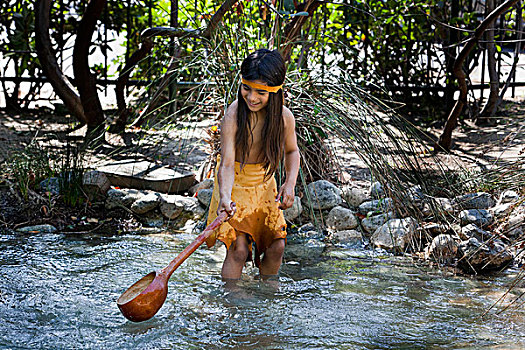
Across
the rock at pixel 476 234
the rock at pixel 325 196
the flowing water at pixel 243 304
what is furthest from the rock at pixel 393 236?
the rock at pixel 325 196

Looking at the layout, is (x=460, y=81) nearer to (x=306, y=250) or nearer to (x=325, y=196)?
(x=325, y=196)

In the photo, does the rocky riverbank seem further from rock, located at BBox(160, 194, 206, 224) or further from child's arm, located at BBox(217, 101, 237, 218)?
child's arm, located at BBox(217, 101, 237, 218)

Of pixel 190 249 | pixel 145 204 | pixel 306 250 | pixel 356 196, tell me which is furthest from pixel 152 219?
pixel 190 249

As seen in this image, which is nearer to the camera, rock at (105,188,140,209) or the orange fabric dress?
the orange fabric dress

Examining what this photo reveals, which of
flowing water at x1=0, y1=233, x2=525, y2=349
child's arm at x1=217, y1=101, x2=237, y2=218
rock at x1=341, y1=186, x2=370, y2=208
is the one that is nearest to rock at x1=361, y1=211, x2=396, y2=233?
rock at x1=341, y1=186, x2=370, y2=208

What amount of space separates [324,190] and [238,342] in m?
1.99

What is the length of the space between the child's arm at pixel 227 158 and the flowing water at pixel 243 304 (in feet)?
1.79

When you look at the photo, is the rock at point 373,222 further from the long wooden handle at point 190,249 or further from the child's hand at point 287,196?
the long wooden handle at point 190,249

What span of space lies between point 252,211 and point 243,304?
0.46 m

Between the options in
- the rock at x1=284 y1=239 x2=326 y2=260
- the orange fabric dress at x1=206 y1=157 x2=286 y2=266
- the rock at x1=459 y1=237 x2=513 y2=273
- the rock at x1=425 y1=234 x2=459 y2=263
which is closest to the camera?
the orange fabric dress at x1=206 y1=157 x2=286 y2=266

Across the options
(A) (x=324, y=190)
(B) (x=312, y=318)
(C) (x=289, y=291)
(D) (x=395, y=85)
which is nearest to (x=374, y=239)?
(A) (x=324, y=190)

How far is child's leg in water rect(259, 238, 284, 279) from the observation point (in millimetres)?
3098

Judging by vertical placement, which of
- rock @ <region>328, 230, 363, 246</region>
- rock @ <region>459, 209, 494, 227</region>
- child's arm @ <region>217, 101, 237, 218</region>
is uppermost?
child's arm @ <region>217, 101, 237, 218</region>

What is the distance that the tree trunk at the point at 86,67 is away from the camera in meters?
5.18
